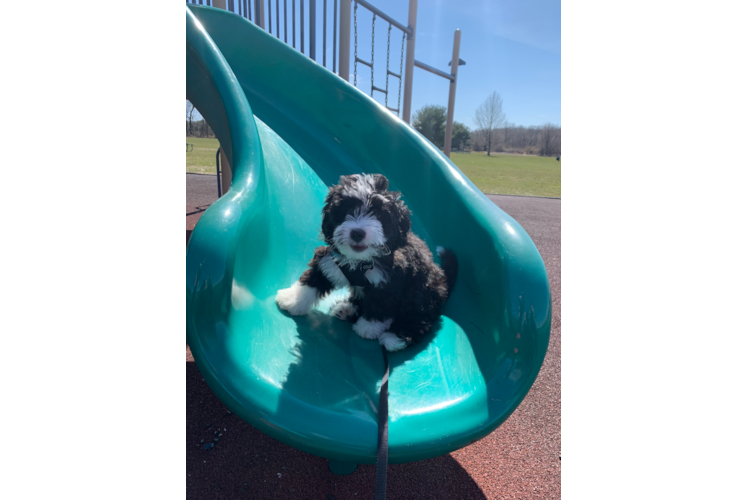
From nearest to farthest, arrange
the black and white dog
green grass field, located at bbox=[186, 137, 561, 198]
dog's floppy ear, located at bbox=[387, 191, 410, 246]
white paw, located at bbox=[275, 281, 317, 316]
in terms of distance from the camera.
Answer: the black and white dog < dog's floppy ear, located at bbox=[387, 191, 410, 246] < white paw, located at bbox=[275, 281, 317, 316] < green grass field, located at bbox=[186, 137, 561, 198]

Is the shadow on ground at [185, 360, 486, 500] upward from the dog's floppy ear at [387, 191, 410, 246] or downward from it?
downward

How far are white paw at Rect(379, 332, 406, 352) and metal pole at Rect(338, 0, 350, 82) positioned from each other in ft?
14.4

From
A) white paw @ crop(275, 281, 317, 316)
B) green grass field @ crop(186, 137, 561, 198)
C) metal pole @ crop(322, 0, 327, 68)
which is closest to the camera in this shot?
white paw @ crop(275, 281, 317, 316)

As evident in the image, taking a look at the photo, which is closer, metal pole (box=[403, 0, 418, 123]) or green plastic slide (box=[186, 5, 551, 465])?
green plastic slide (box=[186, 5, 551, 465])

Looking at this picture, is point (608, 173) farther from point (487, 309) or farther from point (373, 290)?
point (373, 290)

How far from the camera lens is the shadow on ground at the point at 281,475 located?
78.3 inches

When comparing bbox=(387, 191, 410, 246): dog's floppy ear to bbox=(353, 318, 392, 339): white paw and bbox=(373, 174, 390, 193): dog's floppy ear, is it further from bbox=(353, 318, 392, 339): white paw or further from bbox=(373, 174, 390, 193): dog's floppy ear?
bbox=(353, 318, 392, 339): white paw

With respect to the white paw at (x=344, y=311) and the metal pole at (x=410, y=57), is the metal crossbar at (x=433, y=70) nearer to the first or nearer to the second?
the metal pole at (x=410, y=57)

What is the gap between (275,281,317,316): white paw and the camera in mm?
2451

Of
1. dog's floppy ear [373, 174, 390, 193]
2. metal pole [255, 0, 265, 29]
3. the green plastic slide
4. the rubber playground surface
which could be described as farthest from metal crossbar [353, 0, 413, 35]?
the rubber playground surface

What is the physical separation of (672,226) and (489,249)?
142cm

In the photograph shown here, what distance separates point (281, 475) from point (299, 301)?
0.98m

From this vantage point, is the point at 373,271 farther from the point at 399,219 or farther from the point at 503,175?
the point at 503,175

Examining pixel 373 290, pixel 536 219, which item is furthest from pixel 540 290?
pixel 536 219
